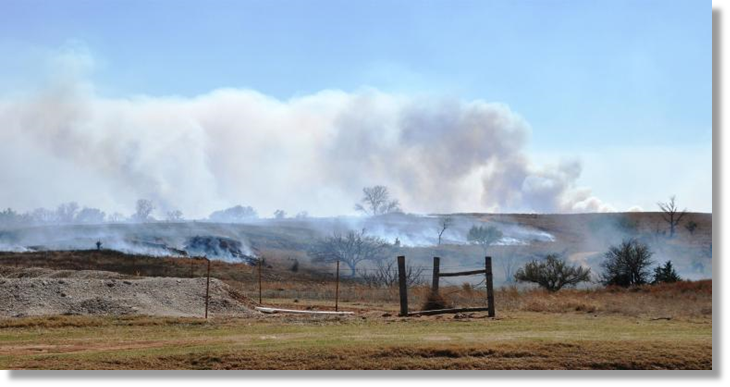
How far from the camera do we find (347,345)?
2044 cm

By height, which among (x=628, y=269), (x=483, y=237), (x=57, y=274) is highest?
(x=483, y=237)

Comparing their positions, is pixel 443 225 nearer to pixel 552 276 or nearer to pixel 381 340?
pixel 552 276

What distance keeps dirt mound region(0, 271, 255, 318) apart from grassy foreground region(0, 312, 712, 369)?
234cm

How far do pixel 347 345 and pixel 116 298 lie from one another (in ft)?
47.5

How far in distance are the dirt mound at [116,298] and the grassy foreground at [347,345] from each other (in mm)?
2344

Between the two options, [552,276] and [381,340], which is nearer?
[381,340]

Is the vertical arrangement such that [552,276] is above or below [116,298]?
above

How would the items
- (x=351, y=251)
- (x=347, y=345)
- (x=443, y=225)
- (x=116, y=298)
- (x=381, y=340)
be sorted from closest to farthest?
(x=347, y=345)
(x=381, y=340)
(x=116, y=298)
(x=351, y=251)
(x=443, y=225)

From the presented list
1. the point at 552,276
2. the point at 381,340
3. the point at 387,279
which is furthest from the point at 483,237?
the point at 381,340

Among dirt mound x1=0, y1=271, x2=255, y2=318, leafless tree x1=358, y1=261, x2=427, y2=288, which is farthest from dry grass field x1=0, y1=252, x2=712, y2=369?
leafless tree x1=358, y1=261, x2=427, y2=288

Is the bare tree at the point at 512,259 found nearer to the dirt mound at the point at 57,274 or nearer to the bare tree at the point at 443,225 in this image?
the bare tree at the point at 443,225

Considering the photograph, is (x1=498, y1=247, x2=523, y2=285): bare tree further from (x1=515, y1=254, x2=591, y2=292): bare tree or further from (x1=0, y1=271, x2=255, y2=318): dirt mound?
(x1=0, y1=271, x2=255, y2=318): dirt mound

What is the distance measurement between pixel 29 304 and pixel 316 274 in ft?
190

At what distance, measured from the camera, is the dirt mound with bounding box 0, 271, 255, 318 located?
30.2 metres
